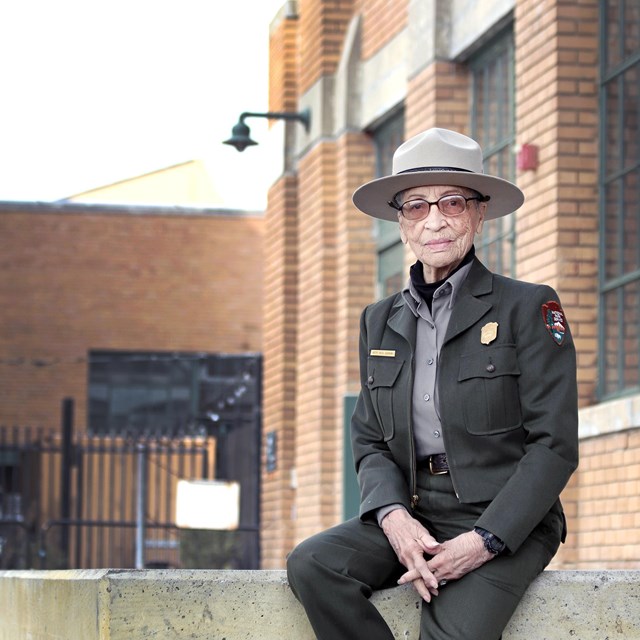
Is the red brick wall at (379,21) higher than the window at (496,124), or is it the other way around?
the red brick wall at (379,21)

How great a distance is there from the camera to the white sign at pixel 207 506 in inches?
564

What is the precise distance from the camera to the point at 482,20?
1070 cm

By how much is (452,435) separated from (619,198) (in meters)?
5.07

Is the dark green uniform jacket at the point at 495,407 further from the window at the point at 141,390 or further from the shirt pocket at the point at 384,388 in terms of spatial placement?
the window at the point at 141,390

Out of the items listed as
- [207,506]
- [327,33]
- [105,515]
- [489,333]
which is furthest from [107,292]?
[489,333]

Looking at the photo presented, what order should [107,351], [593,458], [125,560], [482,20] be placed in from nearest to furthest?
[593,458] → [482,20] → [125,560] → [107,351]

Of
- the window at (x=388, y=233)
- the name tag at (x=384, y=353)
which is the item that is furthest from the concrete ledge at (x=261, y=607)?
the window at (x=388, y=233)

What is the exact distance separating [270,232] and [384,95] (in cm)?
296

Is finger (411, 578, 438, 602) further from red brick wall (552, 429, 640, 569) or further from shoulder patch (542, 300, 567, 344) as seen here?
red brick wall (552, 429, 640, 569)

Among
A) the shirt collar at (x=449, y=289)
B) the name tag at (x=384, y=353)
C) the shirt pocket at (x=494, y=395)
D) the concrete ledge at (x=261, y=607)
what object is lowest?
the concrete ledge at (x=261, y=607)

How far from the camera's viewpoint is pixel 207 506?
47.0 feet

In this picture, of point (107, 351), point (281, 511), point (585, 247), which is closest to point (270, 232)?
point (281, 511)

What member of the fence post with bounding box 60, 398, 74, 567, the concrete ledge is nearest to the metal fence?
the fence post with bounding box 60, 398, 74, 567

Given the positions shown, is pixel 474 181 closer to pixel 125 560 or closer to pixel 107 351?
→ pixel 125 560
